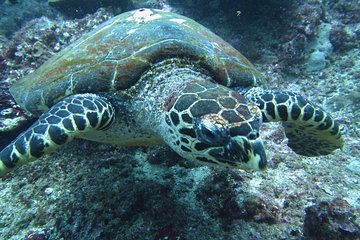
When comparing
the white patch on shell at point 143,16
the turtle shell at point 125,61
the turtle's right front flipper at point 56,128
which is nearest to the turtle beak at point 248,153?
the turtle shell at point 125,61

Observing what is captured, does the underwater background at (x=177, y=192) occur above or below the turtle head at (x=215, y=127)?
below

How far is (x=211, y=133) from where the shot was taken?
6.55 feet

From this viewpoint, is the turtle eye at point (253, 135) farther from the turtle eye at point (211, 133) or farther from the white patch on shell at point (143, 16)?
the white patch on shell at point (143, 16)

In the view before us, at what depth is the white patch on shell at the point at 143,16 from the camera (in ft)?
12.4

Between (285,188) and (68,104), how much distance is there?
8.60ft

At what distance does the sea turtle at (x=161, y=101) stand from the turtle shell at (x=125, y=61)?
13 mm

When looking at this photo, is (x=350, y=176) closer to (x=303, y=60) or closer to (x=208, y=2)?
(x=303, y=60)

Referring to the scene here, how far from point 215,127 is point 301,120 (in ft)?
5.36

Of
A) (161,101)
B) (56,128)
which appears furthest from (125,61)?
(56,128)

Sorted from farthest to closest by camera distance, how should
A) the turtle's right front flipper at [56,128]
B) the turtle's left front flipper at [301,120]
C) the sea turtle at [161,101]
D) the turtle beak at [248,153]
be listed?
1. the turtle's left front flipper at [301,120]
2. the turtle's right front flipper at [56,128]
3. the sea turtle at [161,101]
4. the turtle beak at [248,153]

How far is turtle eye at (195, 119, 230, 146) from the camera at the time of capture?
1980 millimetres

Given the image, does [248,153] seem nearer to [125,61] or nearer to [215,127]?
[215,127]

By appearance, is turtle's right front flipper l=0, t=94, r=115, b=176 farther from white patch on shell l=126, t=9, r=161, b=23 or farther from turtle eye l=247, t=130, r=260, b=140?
white patch on shell l=126, t=9, r=161, b=23

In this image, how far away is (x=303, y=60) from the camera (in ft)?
19.9
